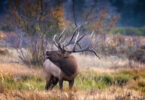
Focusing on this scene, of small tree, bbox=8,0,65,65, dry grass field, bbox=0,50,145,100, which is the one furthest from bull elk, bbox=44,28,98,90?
small tree, bbox=8,0,65,65

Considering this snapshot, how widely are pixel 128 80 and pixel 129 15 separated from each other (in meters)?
9.23

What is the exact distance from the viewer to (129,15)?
1405cm

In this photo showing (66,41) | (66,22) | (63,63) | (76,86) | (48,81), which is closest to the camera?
(63,63)

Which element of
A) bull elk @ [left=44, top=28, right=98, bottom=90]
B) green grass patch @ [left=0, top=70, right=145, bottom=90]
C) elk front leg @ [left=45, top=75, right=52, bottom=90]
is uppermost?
bull elk @ [left=44, top=28, right=98, bottom=90]

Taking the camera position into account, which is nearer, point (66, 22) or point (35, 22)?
point (35, 22)

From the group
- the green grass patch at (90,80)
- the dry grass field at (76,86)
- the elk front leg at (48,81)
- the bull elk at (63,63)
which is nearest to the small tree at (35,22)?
the dry grass field at (76,86)

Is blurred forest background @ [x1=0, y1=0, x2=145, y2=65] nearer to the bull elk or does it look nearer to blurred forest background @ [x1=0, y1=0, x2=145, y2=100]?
blurred forest background @ [x1=0, y1=0, x2=145, y2=100]

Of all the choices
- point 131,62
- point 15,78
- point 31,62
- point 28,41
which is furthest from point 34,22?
point 131,62

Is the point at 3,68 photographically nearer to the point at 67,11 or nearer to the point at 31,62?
the point at 31,62

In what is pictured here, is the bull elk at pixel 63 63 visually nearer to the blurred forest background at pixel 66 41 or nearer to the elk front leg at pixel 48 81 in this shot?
the elk front leg at pixel 48 81

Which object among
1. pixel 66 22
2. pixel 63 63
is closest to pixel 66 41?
pixel 63 63

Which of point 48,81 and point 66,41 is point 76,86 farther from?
point 66,41

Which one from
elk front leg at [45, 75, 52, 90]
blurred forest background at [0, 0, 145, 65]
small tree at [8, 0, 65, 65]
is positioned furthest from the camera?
blurred forest background at [0, 0, 145, 65]

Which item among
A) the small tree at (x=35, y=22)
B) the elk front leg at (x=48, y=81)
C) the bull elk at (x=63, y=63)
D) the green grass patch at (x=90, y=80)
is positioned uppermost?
the small tree at (x=35, y=22)
